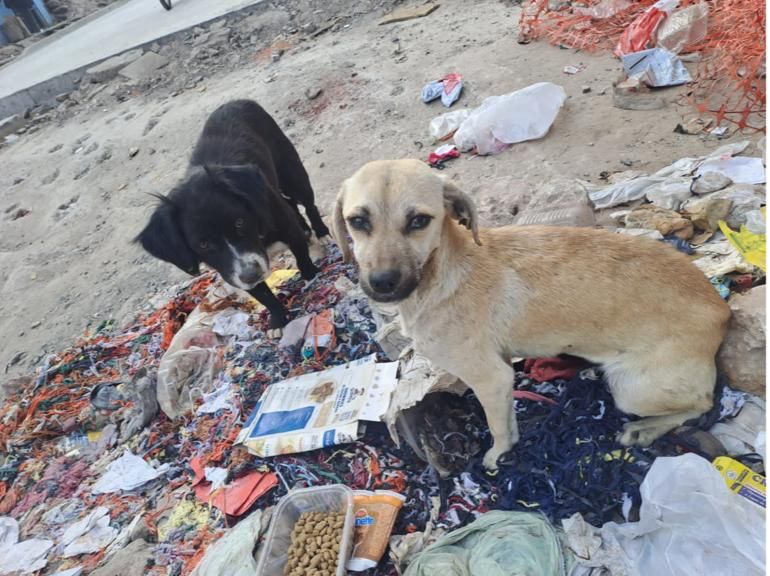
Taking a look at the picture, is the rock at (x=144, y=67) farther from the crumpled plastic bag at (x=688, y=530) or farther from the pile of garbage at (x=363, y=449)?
the crumpled plastic bag at (x=688, y=530)

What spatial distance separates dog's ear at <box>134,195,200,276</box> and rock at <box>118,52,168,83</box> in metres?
9.16

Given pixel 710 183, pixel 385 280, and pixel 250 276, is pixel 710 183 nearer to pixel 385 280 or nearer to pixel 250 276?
pixel 385 280

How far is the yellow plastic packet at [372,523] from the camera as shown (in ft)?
8.57

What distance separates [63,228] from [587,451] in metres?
7.77

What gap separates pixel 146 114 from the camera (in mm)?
9391

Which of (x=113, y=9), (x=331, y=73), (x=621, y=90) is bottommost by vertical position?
(x=621, y=90)

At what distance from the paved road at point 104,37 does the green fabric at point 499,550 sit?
12.4 metres

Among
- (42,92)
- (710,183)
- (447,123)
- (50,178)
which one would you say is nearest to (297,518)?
(710,183)

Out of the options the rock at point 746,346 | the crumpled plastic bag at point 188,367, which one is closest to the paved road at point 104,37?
the crumpled plastic bag at point 188,367

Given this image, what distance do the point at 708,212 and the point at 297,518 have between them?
347 cm

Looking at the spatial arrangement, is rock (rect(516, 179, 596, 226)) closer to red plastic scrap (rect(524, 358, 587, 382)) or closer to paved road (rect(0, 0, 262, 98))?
red plastic scrap (rect(524, 358, 587, 382))

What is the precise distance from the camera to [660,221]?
3572 millimetres

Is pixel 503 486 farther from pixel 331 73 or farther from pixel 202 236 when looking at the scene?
pixel 331 73

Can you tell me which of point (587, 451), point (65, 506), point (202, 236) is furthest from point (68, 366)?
point (587, 451)
